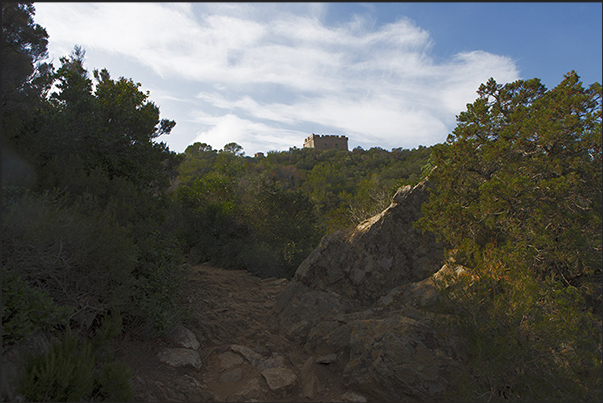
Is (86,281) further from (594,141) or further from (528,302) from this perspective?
(594,141)

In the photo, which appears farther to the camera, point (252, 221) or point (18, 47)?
point (252, 221)

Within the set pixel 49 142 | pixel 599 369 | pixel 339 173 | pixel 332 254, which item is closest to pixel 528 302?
pixel 599 369

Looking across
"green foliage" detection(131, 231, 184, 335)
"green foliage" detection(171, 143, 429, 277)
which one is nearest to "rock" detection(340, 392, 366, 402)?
"green foliage" detection(131, 231, 184, 335)

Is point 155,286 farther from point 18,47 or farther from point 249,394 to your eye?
point 18,47

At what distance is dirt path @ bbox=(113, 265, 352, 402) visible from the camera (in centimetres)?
475

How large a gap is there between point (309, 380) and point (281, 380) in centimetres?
39

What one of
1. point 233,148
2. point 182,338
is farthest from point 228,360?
point 233,148

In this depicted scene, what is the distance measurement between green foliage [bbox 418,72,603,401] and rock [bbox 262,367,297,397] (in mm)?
2187

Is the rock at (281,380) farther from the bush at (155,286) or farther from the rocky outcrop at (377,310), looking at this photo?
the bush at (155,286)

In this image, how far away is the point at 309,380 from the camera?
5133 millimetres

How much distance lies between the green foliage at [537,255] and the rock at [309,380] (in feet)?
6.16

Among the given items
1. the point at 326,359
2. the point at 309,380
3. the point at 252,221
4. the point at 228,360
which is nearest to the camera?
the point at 309,380

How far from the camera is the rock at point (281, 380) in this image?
4938 mm

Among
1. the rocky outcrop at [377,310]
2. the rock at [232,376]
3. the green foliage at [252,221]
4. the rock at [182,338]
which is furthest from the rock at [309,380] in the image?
the green foliage at [252,221]
